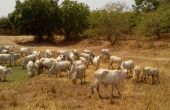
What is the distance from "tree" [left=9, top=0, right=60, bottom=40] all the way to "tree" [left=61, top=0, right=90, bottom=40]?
120 centimetres

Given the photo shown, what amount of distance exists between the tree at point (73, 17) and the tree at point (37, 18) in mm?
1199

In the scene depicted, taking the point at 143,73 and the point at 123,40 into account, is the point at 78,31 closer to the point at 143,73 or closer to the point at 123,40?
the point at 123,40

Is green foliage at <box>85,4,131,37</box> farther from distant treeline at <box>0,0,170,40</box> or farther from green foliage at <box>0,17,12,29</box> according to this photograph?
green foliage at <box>0,17,12,29</box>

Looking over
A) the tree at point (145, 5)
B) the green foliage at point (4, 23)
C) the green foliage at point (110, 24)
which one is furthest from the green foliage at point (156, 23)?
the green foliage at point (4, 23)

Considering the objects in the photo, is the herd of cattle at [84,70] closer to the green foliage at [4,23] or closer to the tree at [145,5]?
the tree at [145,5]

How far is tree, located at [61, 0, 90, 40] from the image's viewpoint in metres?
50.1

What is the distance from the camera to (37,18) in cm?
5047

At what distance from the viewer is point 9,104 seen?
1444cm

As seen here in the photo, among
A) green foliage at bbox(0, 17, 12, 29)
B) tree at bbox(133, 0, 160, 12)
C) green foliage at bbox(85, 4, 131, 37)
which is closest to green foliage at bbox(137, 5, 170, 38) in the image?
green foliage at bbox(85, 4, 131, 37)

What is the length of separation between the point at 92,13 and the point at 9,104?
37.7m

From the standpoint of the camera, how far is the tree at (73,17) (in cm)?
5009

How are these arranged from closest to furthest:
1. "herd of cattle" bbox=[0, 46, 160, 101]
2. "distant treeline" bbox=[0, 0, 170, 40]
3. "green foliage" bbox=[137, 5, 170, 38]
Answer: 1. "herd of cattle" bbox=[0, 46, 160, 101]
2. "green foliage" bbox=[137, 5, 170, 38]
3. "distant treeline" bbox=[0, 0, 170, 40]

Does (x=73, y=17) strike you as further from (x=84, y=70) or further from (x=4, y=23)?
(x=84, y=70)

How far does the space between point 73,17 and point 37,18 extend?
4.60 m
